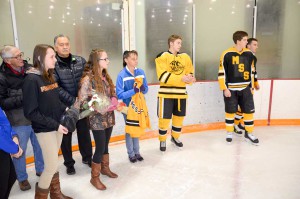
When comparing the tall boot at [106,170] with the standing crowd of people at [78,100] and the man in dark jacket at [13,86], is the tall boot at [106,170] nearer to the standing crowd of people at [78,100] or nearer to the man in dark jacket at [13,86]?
the standing crowd of people at [78,100]

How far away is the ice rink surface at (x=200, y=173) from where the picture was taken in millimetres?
2445

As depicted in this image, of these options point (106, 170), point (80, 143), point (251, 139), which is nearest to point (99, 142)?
point (106, 170)

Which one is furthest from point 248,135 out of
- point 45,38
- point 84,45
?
point 45,38

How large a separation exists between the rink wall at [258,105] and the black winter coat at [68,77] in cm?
176

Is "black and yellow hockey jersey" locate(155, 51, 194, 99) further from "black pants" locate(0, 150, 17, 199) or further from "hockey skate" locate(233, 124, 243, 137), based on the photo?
"black pants" locate(0, 150, 17, 199)

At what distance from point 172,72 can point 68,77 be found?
119 centimetres

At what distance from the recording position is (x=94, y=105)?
7.25 feet

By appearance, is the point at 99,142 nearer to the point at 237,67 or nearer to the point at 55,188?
the point at 55,188

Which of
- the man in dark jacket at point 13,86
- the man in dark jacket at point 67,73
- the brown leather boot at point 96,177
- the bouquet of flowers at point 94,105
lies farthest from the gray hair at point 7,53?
the brown leather boot at point 96,177

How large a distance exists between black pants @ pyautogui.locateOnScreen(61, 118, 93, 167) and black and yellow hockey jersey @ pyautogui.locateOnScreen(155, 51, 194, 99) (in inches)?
38.2

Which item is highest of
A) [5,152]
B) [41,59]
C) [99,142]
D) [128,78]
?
[41,59]

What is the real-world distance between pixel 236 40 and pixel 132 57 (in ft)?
4.94

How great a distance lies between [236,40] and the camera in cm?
356

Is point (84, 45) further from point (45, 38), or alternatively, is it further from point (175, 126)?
point (175, 126)
